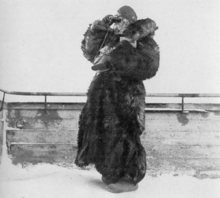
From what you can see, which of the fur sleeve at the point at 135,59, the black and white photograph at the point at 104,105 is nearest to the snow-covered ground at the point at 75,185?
the black and white photograph at the point at 104,105

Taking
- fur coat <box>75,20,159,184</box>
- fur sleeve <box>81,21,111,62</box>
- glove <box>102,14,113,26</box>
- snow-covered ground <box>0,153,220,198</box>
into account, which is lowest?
snow-covered ground <box>0,153,220,198</box>

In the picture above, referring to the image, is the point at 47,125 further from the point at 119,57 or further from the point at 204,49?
the point at 204,49

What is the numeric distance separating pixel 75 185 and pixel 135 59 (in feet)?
3.97

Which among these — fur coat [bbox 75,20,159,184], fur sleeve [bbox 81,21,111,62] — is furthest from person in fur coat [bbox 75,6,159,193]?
fur sleeve [bbox 81,21,111,62]

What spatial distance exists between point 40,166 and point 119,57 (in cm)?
168

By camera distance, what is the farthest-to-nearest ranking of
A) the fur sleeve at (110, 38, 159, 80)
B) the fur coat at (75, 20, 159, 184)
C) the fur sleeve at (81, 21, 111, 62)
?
the fur sleeve at (81, 21, 111, 62) < the fur coat at (75, 20, 159, 184) < the fur sleeve at (110, 38, 159, 80)

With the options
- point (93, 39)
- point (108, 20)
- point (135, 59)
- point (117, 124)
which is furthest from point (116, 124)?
point (108, 20)

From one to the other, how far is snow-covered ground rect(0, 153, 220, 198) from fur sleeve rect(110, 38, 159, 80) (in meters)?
1.01

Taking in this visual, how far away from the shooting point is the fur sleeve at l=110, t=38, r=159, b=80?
3.33 metres

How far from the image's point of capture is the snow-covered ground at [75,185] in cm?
347

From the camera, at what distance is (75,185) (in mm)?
3621

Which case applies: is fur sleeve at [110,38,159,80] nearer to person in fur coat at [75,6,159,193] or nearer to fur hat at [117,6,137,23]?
person in fur coat at [75,6,159,193]

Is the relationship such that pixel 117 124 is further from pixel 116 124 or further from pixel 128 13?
pixel 128 13

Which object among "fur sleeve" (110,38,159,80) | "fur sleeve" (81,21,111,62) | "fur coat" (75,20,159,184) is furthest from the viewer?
"fur sleeve" (81,21,111,62)
